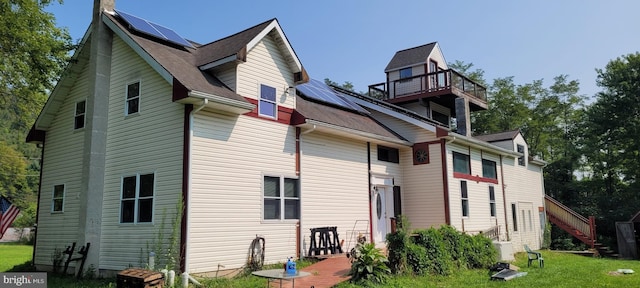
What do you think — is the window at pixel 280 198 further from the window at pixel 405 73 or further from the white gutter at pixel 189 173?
the window at pixel 405 73

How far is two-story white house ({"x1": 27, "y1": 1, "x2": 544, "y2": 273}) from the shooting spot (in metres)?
11.0

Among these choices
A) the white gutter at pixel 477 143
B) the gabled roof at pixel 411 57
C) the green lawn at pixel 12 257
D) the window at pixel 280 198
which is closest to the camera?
the window at pixel 280 198

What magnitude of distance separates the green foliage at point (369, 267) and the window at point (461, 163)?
8.96m

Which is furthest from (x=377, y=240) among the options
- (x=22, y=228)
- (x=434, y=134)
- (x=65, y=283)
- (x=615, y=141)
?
(x=22, y=228)

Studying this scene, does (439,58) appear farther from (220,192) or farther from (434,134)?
(220,192)

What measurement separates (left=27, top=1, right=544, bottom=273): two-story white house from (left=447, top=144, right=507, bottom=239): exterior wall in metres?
0.16

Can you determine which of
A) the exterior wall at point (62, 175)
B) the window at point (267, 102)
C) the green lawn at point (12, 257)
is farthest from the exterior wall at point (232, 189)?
the green lawn at point (12, 257)

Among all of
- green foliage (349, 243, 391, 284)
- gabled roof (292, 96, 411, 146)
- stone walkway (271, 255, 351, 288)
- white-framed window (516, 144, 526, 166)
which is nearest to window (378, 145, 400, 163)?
gabled roof (292, 96, 411, 146)

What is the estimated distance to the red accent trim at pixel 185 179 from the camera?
10.4 m

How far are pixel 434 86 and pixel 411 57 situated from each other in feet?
10.5

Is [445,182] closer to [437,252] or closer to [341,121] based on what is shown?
[341,121]

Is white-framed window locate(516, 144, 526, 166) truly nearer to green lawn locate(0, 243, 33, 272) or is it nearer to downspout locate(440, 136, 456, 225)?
downspout locate(440, 136, 456, 225)

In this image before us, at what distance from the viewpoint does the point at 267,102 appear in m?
12.9

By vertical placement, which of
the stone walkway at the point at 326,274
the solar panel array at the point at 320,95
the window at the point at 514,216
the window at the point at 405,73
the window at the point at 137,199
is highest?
the window at the point at 405,73
